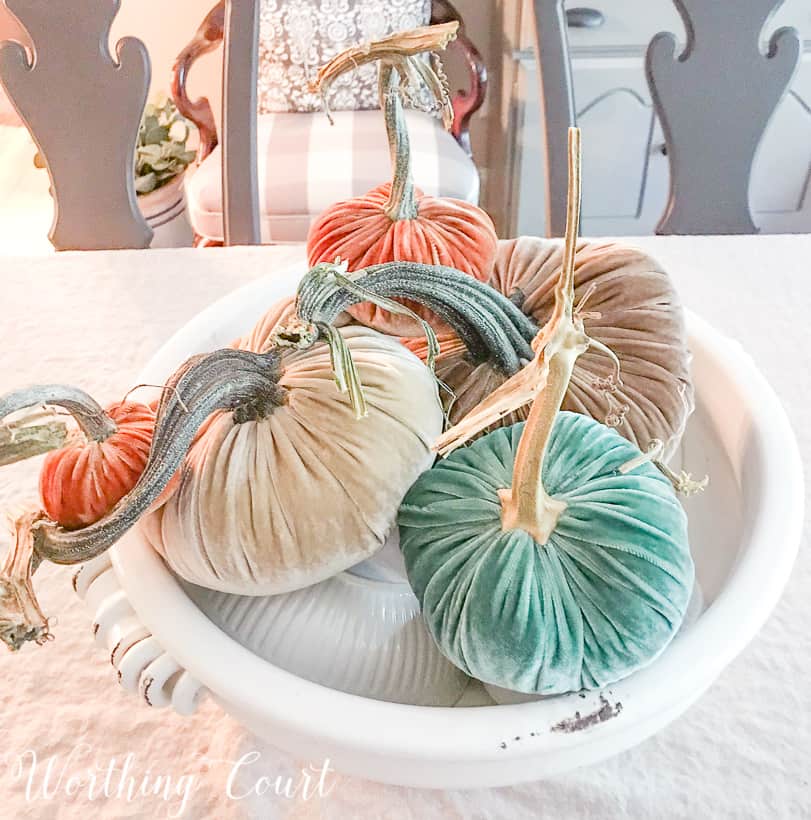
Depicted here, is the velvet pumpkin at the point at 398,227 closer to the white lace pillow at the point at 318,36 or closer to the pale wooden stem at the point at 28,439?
the pale wooden stem at the point at 28,439

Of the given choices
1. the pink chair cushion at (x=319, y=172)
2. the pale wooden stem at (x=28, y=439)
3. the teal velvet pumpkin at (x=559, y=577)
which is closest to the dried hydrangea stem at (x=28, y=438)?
the pale wooden stem at (x=28, y=439)

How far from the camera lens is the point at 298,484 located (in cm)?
25

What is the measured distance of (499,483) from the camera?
0.26 m

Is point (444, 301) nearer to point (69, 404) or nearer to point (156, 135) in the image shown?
point (69, 404)

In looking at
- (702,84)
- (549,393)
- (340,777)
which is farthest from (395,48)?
(702,84)

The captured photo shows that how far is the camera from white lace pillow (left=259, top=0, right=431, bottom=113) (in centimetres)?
128

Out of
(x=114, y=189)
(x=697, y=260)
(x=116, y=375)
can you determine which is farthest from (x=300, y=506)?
(x=114, y=189)

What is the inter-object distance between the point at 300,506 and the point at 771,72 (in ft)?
2.29

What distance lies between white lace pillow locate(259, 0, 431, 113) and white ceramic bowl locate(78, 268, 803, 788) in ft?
3.63

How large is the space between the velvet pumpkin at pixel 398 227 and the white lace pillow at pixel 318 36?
103 centimetres

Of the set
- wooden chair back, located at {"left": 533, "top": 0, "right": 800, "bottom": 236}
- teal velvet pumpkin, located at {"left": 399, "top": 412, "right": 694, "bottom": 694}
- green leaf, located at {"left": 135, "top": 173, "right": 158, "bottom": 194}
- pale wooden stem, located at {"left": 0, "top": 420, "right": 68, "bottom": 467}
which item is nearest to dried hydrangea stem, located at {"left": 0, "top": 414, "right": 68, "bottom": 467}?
pale wooden stem, located at {"left": 0, "top": 420, "right": 68, "bottom": 467}

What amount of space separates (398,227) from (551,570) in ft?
0.44

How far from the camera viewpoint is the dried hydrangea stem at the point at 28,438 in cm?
22

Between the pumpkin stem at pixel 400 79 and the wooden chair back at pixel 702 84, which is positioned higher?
the pumpkin stem at pixel 400 79
